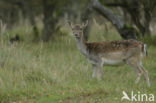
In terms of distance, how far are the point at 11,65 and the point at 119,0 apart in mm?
7257

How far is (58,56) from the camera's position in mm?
12695

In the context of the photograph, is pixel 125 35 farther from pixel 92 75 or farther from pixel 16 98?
pixel 16 98

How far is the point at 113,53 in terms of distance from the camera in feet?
31.6

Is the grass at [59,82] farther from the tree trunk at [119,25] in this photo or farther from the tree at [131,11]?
the tree at [131,11]

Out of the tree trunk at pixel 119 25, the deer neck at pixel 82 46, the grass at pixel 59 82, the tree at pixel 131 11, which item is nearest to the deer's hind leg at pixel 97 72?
the grass at pixel 59 82

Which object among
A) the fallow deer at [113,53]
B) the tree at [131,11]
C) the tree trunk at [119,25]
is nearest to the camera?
the fallow deer at [113,53]

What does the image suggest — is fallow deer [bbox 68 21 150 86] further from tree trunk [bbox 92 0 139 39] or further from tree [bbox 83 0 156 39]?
tree trunk [bbox 92 0 139 39]

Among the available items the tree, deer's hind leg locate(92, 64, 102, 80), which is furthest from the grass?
the tree

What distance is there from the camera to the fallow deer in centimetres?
944

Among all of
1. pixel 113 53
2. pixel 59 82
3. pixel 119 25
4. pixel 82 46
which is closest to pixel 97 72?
pixel 113 53

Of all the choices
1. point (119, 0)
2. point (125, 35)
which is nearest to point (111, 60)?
point (125, 35)

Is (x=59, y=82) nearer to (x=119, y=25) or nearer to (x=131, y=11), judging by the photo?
(x=119, y=25)

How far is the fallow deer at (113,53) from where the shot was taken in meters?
9.44

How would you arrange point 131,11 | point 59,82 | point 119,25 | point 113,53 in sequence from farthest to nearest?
1. point 131,11
2. point 119,25
3. point 113,53
4. point 59,82
